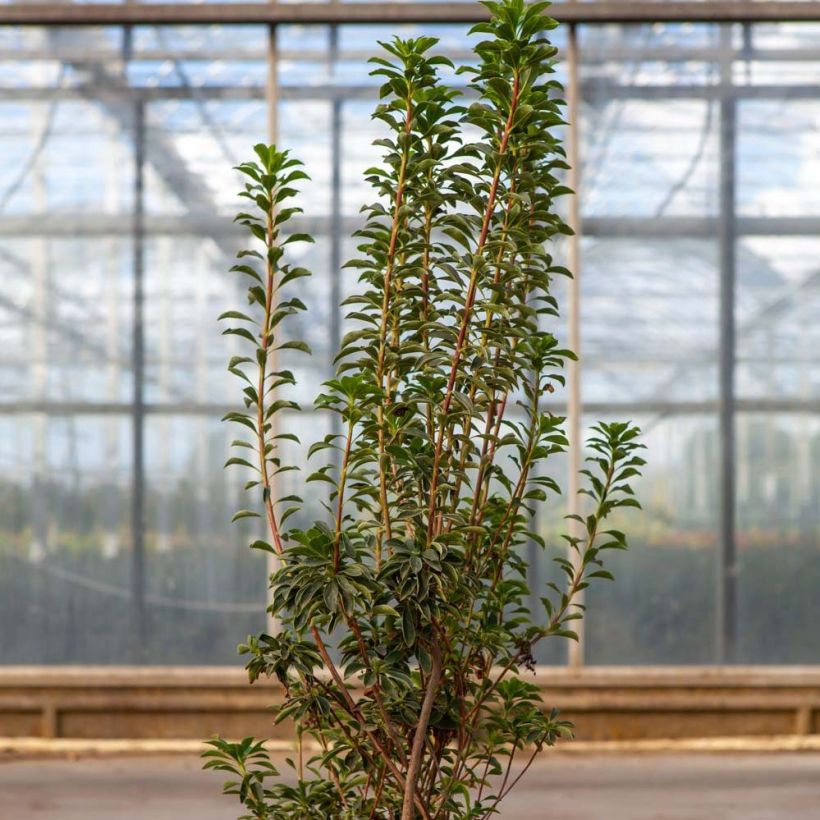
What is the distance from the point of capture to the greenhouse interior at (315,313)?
18.2ft

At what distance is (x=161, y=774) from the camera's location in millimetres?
5156

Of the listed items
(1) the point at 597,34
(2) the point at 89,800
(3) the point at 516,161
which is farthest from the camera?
(1) the point at 597,34

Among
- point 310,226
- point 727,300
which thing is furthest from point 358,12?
point 727,300

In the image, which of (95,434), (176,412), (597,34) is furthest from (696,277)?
(95,434)

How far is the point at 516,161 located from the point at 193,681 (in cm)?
362

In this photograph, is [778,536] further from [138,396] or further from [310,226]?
[138,396]

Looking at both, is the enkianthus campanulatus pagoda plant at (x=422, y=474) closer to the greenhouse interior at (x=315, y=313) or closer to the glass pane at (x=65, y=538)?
the greenhouse interior at (x=315, y=313)

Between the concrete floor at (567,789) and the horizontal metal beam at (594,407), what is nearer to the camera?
the concrete floor at (567,789)

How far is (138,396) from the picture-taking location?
559 centimetres

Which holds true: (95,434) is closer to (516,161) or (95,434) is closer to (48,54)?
(48,54)

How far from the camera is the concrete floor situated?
455cm

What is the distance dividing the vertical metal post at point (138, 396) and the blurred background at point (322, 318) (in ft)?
0.04

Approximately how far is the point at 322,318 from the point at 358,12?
152cm

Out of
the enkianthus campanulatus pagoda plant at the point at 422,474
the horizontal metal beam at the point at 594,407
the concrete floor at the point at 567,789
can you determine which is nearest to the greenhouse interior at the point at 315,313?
the horizontal metal beam at the point at 594,407
